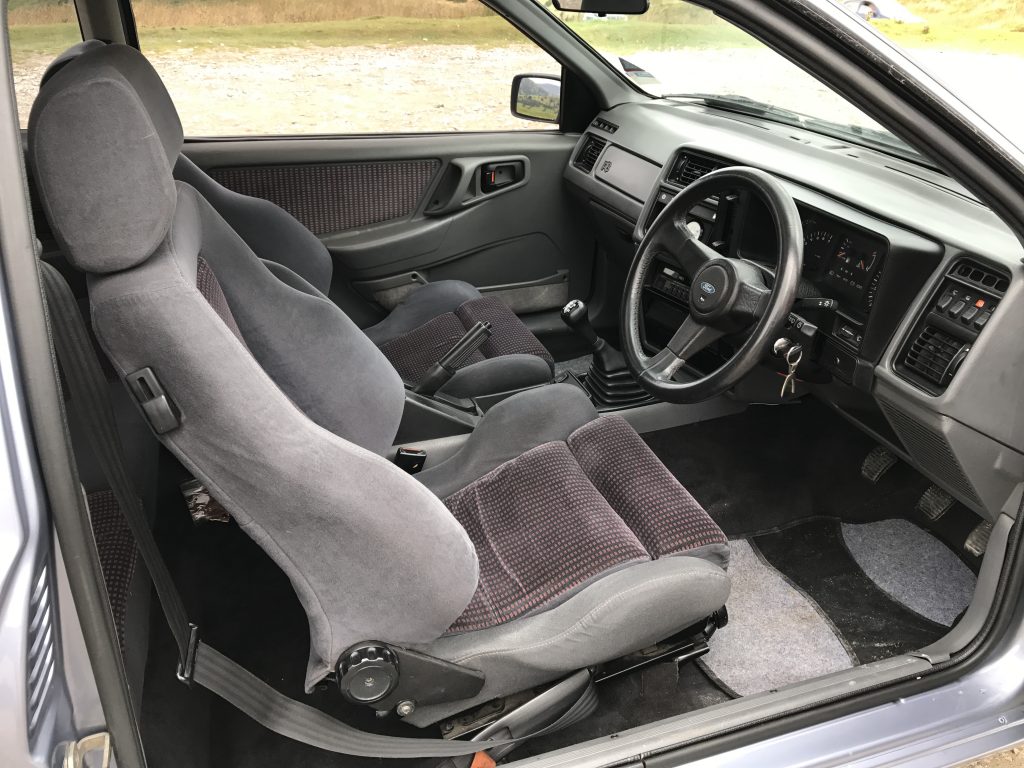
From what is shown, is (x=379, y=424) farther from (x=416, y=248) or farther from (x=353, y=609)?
(x=416, y=248)

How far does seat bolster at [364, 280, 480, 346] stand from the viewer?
7.68 ft

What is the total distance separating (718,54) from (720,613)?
2.45 metres

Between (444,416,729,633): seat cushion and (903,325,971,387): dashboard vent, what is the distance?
19.7 inches

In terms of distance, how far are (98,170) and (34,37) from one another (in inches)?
35.7

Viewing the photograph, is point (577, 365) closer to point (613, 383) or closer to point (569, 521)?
point (613, 383)

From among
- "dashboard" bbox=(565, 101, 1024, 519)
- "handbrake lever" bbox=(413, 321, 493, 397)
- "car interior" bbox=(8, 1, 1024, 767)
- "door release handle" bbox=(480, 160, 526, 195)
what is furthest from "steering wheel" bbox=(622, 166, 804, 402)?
"door release handle" bbox=(480, 160, 526, 195)

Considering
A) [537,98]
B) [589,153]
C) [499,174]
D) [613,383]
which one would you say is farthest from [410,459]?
[537,98]

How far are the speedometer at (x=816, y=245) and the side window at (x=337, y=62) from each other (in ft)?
8.65

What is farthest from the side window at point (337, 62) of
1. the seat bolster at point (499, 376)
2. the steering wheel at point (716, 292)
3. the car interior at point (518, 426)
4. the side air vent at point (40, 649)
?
the side air vent at point (40, 649)

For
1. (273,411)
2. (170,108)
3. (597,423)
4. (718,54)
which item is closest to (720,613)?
(597,423)

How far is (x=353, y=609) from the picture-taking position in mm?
1119

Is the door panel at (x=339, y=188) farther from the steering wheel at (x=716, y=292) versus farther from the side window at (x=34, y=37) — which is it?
the steering wheel at (x=716, y=292)

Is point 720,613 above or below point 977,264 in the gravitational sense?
below

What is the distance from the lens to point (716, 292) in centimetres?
167
